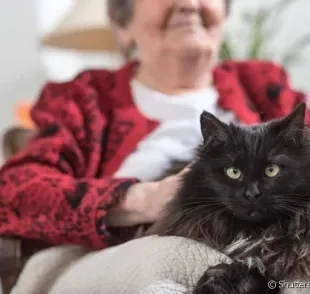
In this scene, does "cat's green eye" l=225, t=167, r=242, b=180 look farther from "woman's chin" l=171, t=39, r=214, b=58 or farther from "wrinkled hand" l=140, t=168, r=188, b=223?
"woman's chin" l=171, t=39, r=214, b=58

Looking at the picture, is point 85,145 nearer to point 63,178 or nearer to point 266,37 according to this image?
point 63,178

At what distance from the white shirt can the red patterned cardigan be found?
3 cm

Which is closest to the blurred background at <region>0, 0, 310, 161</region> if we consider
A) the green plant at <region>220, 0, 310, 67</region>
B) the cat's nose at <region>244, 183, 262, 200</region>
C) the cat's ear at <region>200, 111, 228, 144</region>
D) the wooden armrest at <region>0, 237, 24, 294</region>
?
the green plant at <region>220, 0, 310, 67</region>

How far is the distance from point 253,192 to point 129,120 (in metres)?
0.63

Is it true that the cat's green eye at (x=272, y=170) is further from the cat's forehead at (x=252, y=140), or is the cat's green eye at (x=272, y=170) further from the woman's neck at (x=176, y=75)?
the woman's neck at (x=176, y=75)

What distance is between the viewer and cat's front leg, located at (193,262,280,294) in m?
0.75

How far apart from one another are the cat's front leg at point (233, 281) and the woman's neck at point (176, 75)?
72 cm

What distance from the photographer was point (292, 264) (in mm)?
828

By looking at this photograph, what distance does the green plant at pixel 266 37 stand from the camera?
2236 mm

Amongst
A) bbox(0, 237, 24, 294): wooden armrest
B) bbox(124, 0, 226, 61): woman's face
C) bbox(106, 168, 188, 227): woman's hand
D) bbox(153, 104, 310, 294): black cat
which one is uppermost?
bbox(124, 0, 226, 61): woman's face

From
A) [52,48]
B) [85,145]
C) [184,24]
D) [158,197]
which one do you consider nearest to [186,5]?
[184,24]

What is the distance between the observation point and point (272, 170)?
34.0 inches

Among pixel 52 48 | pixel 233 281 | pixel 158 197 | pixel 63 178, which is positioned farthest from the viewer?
pixel 52 48

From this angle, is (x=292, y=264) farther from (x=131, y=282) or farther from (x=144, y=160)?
(x=144, y=160)
